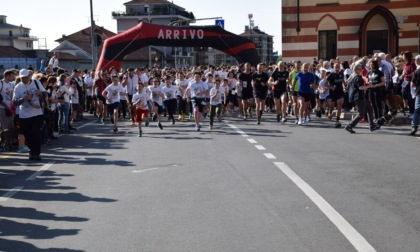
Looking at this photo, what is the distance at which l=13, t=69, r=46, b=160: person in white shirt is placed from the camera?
13.1 meters

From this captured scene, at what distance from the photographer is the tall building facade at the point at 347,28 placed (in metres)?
34.5

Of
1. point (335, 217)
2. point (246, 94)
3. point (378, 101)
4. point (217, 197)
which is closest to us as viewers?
point (335, 217)

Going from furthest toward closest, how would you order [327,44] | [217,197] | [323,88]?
[327,44], [323,88], [217,197]

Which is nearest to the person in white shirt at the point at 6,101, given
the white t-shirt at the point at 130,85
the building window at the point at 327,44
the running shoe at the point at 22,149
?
the running shoe at the point at 22,149

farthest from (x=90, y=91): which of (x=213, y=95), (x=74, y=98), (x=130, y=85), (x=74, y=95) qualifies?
(x=213, y=95)

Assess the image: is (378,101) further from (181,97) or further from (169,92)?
(181,97)

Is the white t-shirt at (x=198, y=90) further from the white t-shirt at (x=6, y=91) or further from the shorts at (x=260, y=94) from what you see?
the white t-shirt at (x=6, y=91)

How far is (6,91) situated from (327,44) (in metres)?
24.2

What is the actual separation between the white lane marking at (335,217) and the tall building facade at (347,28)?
2686 centimetres

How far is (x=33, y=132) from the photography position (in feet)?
43.2

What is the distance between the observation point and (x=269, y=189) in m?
8.71

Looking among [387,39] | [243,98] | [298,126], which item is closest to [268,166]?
[298,126]

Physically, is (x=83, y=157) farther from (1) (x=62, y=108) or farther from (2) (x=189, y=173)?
(1) (x=62, y=108)

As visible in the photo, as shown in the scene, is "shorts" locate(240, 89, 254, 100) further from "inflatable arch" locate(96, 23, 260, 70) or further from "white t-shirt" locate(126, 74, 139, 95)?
"inflatable arch" locate(96, 23, 260, 70)
